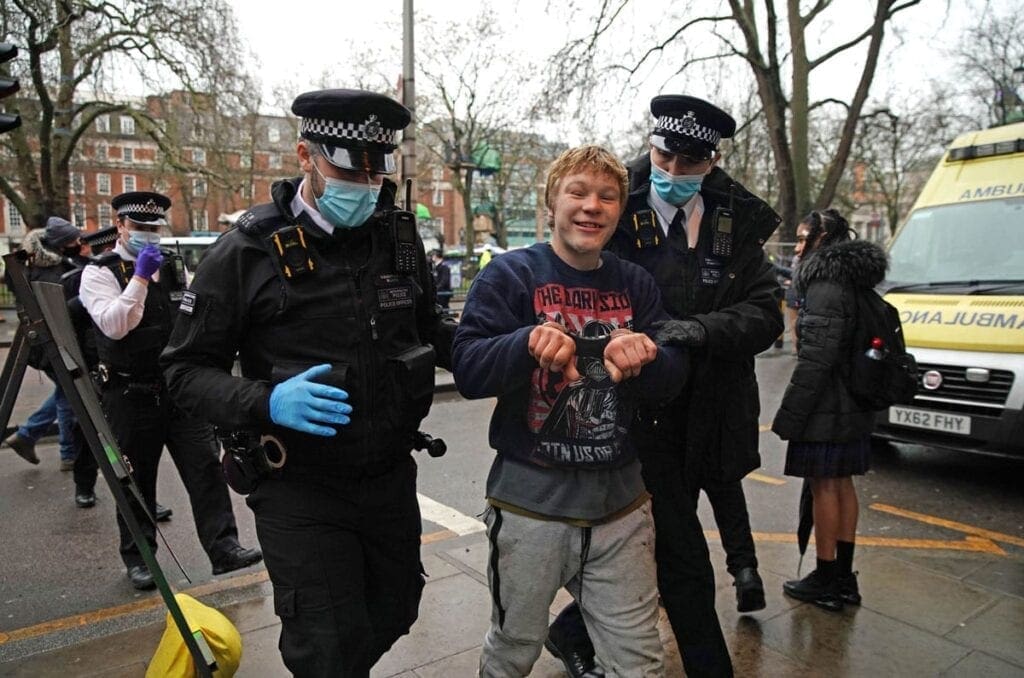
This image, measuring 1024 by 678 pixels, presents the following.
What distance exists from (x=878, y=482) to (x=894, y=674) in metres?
3.29

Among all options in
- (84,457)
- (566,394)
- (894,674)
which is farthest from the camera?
(84,457)

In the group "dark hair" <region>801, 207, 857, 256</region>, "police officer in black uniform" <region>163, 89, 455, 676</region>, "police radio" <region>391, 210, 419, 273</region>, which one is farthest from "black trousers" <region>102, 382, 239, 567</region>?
"dark hair" <region>801, 207, 857, 256</region>

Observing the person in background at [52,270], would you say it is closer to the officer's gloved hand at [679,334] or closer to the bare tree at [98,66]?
the officer's gloved hand at [679,334]

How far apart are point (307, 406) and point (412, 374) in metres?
0.34

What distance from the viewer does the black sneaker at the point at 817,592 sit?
3.52 m

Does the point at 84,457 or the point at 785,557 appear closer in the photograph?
the point at 785,557

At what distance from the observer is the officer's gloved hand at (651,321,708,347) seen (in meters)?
2.20

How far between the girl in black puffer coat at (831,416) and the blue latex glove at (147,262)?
10.2 feet

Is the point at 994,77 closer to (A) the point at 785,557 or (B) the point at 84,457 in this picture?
(A) the point at 785,557

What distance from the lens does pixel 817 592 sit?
11.7 feet

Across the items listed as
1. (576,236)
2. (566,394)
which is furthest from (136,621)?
(576,236)

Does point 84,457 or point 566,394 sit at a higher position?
point 566,394

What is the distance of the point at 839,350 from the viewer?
11.4 ft

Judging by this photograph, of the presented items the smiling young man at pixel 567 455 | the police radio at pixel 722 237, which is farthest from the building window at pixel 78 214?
the smiling young man at pixel 567 455
